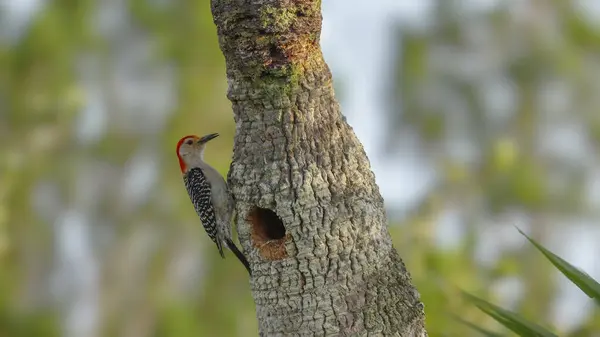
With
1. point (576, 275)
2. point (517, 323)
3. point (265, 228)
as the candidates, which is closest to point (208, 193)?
point (265, 228)

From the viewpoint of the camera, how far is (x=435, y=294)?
846 centimetres

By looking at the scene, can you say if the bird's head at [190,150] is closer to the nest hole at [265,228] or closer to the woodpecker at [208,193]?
the woodpecker at [208,193]

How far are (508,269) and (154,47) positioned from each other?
1109 cm

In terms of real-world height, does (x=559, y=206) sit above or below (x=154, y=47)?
below

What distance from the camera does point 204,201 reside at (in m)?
5.85

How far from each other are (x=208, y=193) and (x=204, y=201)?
6 cm

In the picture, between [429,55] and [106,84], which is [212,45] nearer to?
[106,84]

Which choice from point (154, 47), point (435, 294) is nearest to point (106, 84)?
point (154, 47)

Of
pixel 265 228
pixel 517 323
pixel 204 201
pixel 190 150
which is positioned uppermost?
pixel 190 150

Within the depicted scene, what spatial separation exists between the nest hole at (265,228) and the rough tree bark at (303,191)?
0.01m

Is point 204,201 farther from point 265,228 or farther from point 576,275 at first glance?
point 576,275

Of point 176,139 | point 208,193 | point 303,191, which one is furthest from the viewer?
point 176,139

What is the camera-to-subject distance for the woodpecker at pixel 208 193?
5.37m

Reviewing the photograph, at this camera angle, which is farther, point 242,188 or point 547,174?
point 547,174
